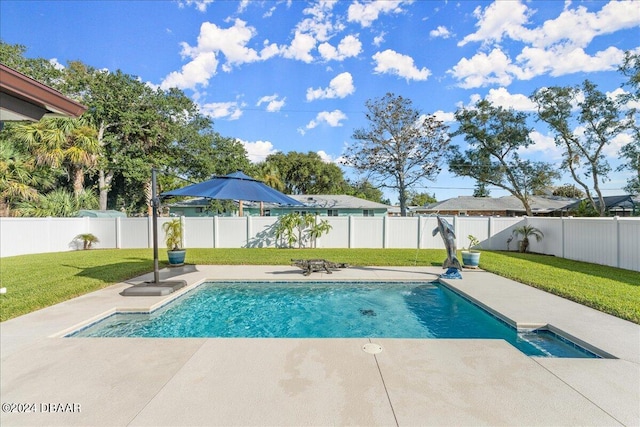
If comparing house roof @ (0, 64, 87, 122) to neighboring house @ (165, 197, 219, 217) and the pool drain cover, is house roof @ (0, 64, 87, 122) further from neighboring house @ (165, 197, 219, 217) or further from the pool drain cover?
neighboring house @ (165, 197, 219, 217)

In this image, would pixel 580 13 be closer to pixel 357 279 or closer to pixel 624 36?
pixel 624 36

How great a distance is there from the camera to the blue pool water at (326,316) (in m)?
4.80

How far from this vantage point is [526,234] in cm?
1382

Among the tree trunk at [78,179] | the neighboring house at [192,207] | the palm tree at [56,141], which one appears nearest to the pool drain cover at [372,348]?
the palm tree at [56,141]

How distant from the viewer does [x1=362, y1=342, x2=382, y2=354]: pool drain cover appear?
12.1 feet

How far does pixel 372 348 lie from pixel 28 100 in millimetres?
4109

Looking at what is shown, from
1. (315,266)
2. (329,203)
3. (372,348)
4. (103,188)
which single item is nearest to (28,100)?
(372,348)

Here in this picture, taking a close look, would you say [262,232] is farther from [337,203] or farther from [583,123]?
[583,123]

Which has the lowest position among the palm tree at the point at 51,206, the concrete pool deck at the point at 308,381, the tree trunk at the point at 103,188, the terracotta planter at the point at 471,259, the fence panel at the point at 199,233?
the concrete pool deck at the point at 308,381

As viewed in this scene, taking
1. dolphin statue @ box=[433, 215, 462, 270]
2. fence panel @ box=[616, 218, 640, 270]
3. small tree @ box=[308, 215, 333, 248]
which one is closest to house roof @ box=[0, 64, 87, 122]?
dolphin statue @ box=[433, 215, 462, 270]

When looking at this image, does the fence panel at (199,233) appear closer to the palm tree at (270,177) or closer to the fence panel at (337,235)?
the fence panel at (337,235)

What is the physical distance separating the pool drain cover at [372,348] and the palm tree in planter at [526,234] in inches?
504

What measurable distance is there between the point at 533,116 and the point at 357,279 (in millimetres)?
21661

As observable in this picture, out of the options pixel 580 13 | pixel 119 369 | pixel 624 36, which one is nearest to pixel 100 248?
pixel 119 369
